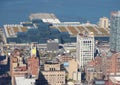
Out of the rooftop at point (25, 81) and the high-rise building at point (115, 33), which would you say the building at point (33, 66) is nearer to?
the rooftop at point (25, 81)

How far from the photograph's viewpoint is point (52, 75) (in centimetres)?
2158

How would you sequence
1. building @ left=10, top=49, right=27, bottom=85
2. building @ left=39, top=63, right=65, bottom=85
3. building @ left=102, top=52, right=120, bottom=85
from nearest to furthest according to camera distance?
building @ left=10, top=49, right=27, bottom=85 → building @ left=39, top=63, right=65, bottom=85 → building @ left=102, top=52, right=120, bottom=85

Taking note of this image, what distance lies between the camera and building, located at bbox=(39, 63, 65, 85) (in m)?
21.5

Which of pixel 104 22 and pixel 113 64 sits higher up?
pixel 104 22

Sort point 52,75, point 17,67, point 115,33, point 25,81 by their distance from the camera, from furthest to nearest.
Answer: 1. point 115,33
2. point 17,67
3. point 52,75
4. point 25,81

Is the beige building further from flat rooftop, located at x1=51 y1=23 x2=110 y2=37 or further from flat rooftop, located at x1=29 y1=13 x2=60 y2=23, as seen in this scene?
flat rooftop, located at x1=29 y1=13 x2=60 y2=23

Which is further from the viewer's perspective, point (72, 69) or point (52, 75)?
point (72, 69)

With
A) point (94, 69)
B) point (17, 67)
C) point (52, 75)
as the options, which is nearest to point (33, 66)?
point (17, 67)

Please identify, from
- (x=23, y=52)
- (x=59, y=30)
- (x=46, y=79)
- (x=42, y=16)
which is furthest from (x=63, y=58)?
(x=42, y=16)

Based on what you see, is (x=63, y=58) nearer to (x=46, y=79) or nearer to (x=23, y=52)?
(x=23, y=52)

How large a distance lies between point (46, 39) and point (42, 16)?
246 inches

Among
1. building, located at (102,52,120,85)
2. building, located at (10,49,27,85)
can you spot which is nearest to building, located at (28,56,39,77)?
building, located at (10,49,27,85)

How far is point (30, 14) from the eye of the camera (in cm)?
3750

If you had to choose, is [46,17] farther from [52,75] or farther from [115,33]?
[52,75]
